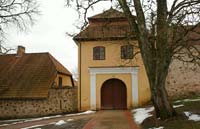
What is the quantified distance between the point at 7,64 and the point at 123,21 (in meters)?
11.5

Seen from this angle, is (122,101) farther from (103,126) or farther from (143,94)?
(103,126)

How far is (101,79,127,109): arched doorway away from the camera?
2695cm

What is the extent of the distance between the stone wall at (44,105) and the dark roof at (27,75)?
48 centimetres

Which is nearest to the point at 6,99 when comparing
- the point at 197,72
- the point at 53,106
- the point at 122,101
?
the point at 53,106

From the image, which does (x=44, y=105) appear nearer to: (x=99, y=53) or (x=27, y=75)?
(x=27, y=75)

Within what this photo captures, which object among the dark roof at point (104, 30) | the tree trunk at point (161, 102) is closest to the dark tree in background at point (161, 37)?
the tree trunk at point (161, 102)

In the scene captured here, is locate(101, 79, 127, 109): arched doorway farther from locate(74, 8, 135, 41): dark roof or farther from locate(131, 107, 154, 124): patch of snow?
locate(131, 107, 154, 124): patch of snow

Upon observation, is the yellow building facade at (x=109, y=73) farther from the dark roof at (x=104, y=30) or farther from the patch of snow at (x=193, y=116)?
the patch of snow at (x=193, y=116)

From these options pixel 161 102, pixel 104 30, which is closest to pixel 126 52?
pixel 104 30

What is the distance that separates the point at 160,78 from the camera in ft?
51.6

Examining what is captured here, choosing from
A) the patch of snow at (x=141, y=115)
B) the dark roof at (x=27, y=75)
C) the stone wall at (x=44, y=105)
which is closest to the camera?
the patch of snow at (x=141, y=115)

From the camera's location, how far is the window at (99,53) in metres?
27.0

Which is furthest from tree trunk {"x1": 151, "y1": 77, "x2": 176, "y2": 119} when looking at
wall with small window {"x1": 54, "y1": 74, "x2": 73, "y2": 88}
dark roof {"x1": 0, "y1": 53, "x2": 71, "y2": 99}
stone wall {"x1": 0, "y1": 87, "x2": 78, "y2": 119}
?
wall with small window {"x1": 54, "y1": 74, "x2": 73, "y2": 88}

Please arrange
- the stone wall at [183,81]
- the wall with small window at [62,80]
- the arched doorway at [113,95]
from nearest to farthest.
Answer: the stone wall at [183,81]
the arched doorway at [113,95]
the wall with small window at [62,80]
